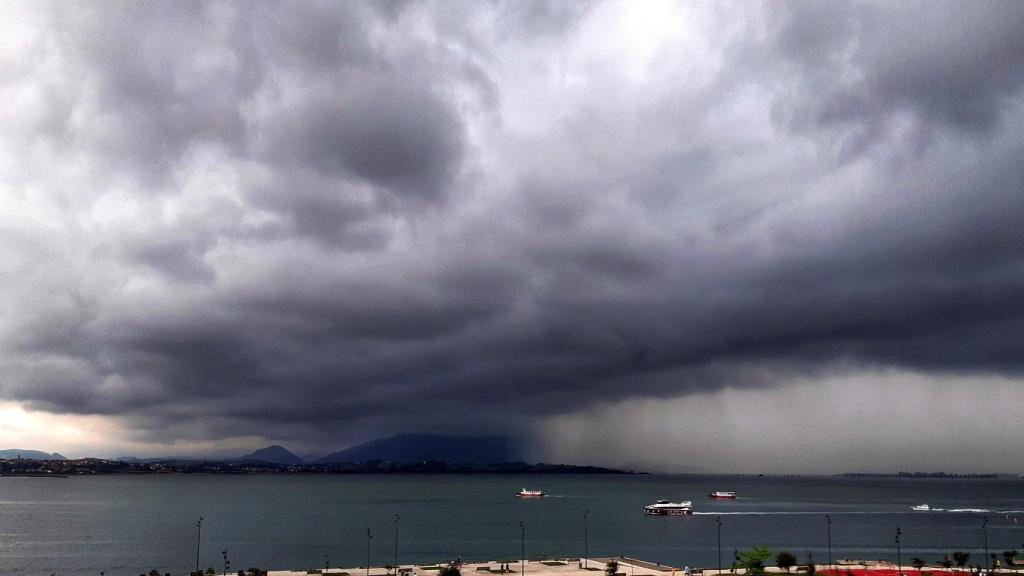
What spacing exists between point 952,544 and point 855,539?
19.1 m

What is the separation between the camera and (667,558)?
13938cm

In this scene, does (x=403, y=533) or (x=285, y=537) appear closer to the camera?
(x=285, y=537)

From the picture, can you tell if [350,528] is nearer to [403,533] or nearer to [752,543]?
[403,533]

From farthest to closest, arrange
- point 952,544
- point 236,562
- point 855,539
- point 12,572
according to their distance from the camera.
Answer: point 855,539, point 952,544, point 236,562, point 12,572

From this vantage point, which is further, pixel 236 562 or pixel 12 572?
pixel 236 562

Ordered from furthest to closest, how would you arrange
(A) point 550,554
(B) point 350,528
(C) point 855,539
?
(B) point 350,528 < (C) point 855,539 < (A) point 550,554

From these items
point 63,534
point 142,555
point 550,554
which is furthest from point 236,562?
point 63,534

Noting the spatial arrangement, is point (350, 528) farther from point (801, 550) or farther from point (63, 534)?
point (801, 550)

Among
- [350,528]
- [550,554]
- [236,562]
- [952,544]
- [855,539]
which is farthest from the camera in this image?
[350,528]

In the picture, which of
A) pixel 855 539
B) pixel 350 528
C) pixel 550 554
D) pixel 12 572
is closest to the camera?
pixel 12 572

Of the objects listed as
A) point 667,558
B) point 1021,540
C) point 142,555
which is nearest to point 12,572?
point 142,555

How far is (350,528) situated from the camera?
645 ft

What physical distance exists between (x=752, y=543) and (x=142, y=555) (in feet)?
386

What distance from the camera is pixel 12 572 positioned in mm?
125062
